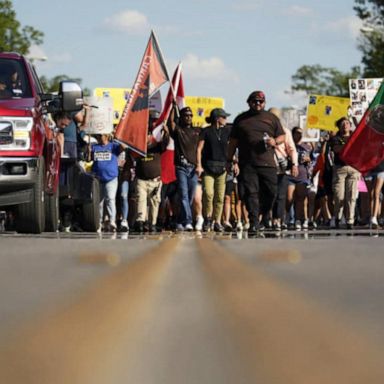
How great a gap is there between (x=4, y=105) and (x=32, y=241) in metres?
3.01

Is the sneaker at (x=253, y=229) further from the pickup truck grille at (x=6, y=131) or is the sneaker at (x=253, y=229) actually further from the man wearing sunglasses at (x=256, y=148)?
the pickup truck grille at (x=6, y=131)

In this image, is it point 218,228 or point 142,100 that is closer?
Result: point 218,228

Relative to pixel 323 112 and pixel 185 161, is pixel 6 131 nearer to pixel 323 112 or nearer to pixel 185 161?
pixel 185 161

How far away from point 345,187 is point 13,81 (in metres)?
10.8

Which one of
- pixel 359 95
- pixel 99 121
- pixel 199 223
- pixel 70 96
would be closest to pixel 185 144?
pixel 199 223

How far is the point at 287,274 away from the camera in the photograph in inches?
240

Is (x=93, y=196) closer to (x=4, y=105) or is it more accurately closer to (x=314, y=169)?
(x=4, y=105)

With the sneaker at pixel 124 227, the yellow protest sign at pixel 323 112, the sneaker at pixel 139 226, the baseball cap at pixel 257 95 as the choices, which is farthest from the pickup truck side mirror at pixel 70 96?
the yellow protest sign at pixel 323 112

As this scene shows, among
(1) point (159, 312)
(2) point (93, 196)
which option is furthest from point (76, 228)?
(1) point (159, 312)

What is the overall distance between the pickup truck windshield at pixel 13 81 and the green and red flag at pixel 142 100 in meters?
8.52

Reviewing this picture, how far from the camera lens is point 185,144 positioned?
871 inches

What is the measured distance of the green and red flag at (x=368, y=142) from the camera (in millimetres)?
22166

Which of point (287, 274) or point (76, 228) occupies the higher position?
point (287, 274)

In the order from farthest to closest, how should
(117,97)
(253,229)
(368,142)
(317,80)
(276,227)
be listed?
(317,80) < (117,97) < (276,227) < (368,142) < (253,229)
